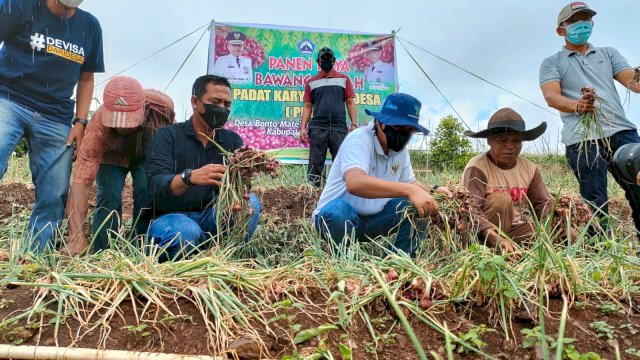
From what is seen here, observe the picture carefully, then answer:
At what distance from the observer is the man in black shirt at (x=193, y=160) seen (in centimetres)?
258

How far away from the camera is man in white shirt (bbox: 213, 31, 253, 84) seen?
7.11 m

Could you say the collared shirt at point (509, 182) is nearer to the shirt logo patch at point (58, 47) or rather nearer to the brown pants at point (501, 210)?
the brown pants at point (501, 210)

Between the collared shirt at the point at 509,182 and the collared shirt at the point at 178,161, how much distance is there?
1317 millimetres

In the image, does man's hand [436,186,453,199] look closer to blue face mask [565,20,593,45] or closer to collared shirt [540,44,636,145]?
collared shirt [540,44,636,145]

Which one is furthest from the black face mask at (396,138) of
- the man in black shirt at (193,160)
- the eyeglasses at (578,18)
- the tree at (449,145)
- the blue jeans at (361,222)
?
the tree at (449,145)

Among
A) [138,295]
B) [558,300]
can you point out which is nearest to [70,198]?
[138,295]

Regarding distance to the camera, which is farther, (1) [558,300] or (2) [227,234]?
(2) [227,234]

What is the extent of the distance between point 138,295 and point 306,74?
19.4ft

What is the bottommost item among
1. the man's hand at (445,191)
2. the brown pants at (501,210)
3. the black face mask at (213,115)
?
the brown pants at (501,210)

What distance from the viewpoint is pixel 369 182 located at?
2506 mm

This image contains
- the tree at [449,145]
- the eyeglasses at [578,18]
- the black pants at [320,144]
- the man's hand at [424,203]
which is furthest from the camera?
the tree at [449,145]

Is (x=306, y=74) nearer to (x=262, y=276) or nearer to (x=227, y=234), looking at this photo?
(x=227, y=234)

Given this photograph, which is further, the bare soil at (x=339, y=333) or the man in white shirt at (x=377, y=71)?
the man in white shirt at (x=377, y=71)

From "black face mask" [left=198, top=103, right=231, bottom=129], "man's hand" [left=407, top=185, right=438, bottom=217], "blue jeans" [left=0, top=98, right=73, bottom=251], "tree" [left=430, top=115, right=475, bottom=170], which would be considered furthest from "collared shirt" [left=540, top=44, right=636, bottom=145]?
"tree" [left=430, top=115, right=475, bottom=170]
